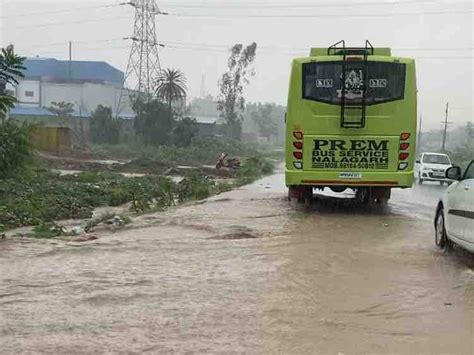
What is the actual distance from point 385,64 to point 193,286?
26.5ft

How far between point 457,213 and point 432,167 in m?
21.0

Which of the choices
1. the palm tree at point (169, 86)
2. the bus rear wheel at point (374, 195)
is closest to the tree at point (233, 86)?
the palm tree at point (169, 86)

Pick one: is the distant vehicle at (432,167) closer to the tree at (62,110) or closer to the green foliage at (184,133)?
the green foliage at (184,133)

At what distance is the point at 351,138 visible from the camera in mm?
13586

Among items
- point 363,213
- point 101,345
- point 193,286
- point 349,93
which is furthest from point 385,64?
point 101,345

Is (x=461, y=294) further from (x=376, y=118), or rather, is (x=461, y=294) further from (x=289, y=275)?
(x=376, y=118)

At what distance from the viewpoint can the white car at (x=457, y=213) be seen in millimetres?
7969

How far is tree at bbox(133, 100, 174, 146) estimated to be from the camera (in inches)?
2243

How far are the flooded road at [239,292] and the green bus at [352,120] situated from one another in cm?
192

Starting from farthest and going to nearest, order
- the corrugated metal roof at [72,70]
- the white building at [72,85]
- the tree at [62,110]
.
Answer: the corrugated metal roof at [72,70] → the white building at [72,85] → the tree at [62,110]

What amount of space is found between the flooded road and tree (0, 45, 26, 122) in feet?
21.1

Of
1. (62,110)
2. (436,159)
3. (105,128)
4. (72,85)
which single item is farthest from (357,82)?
(72,85)

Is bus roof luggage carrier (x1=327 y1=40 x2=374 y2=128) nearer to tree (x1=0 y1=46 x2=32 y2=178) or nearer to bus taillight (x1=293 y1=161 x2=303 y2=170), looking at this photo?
bus taillight (x1=293 y1=161 x2=303 y2=170)

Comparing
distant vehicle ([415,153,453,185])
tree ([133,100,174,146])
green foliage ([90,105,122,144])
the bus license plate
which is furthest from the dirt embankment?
green foliage ([90,105,122,144])
